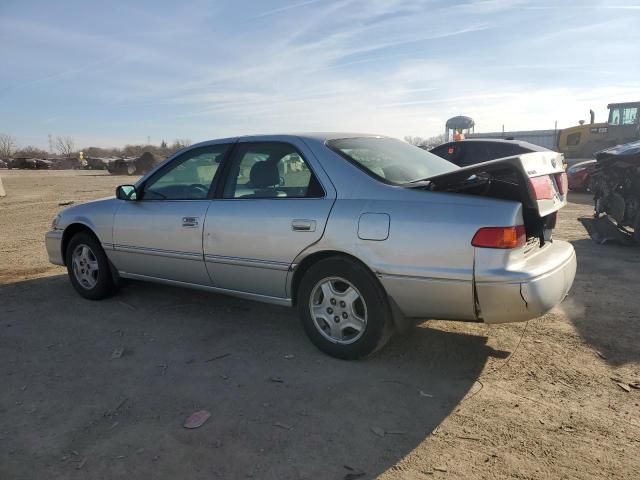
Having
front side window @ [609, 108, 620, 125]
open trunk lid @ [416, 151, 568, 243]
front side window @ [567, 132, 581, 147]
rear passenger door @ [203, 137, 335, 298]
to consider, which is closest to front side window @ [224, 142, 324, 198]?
rear passenger door @ [203, 137, 335, 298]

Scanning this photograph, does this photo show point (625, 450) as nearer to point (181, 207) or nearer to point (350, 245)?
point (350, 245)

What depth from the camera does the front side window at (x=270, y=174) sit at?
12.1 feet

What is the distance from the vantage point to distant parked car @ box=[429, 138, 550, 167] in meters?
10.4

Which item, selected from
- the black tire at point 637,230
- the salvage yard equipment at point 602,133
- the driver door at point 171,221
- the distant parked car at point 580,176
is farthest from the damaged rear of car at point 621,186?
the salvage yard equipment at point 602,133

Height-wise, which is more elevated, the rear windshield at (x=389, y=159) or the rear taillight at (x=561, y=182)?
the rear windshield at (x=389, y=159)

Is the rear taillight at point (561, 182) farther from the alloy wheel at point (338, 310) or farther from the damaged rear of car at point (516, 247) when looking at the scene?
the alloy wheel at point (338, 310)

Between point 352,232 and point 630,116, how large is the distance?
21.8m

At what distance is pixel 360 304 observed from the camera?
3406mm

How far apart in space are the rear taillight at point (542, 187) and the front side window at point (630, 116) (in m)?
20.3

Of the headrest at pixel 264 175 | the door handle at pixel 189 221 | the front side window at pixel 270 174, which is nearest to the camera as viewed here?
the front side window at pixel 270 174

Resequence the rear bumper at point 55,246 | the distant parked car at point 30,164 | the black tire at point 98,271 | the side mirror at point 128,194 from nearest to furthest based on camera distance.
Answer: the side mirror at point 128,194, the black tire at point 98,271, the rear bumper at point 55,246, the distant parked car at point 30,164

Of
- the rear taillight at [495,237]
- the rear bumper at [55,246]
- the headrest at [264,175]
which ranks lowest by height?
the rear bumper at [55,246]

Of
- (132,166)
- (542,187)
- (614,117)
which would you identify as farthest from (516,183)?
(132,166)

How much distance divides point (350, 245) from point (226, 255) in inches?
46.3
